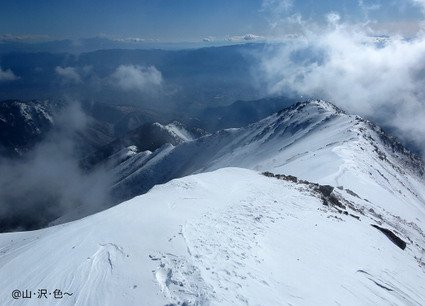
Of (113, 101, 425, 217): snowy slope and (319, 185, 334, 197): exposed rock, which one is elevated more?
(319, 185, 334, 197): exposed rock

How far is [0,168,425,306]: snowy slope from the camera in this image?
9.03 meters

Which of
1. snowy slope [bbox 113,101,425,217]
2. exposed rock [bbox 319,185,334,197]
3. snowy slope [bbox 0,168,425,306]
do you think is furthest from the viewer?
snowy slope [bbox 113,101,425,217]

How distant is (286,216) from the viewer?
17875 millimetres

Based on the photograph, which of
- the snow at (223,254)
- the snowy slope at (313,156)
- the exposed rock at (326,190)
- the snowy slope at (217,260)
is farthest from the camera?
the snowy slope at (313,156)

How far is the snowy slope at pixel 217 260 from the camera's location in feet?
29.6

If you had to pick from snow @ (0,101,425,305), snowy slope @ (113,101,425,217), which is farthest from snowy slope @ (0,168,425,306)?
snowy slope @ (113,101,425,217)

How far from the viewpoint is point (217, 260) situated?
1080 cm

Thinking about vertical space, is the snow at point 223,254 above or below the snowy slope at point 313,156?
above

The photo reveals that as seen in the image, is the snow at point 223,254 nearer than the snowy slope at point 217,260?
No

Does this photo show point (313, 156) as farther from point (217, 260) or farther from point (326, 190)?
point (217, 260)

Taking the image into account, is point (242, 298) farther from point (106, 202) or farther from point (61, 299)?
point (106, 202)

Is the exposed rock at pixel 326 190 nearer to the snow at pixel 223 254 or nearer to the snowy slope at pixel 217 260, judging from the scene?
the snow at pixel 223 254

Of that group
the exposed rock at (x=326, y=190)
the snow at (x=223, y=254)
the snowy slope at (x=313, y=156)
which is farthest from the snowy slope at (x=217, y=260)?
the snowy slope at (x=313, y=156)

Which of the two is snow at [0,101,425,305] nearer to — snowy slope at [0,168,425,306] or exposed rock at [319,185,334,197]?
snowy slope at [0,168,425,306]
